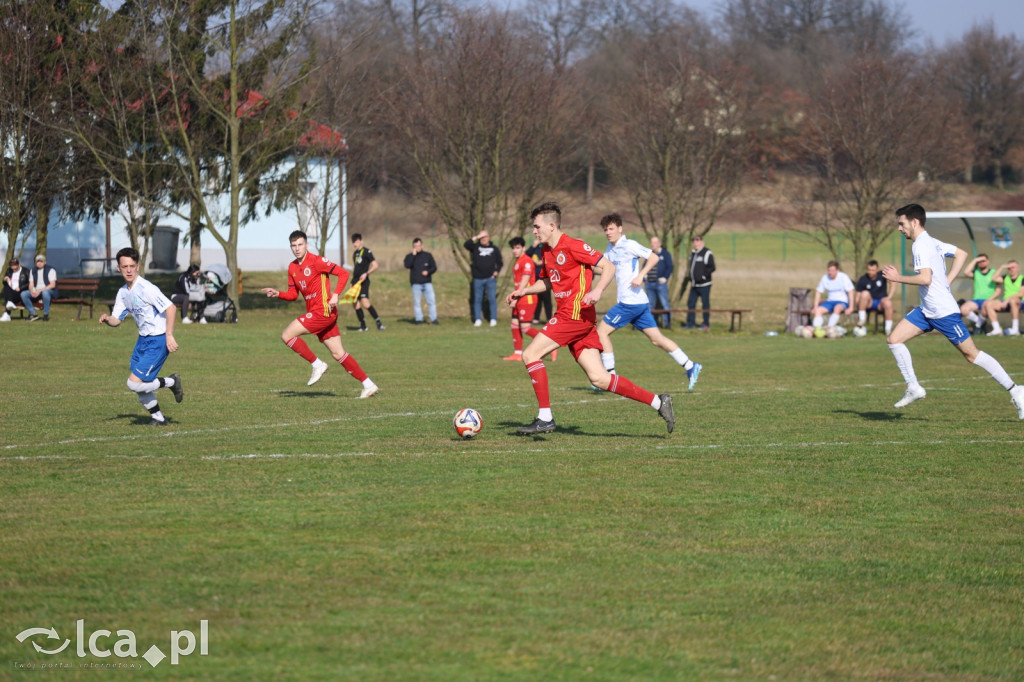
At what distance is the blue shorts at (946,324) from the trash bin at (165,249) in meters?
34.5

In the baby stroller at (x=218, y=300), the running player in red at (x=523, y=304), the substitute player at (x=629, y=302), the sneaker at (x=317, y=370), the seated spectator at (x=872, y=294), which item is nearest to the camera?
the substitute player at (x=629, y=302)

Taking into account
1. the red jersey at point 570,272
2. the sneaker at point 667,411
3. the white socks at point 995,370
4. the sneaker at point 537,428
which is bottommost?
the sneaker at point 537,428

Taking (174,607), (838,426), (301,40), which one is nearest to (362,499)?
(174,607)

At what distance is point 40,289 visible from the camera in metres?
25.6

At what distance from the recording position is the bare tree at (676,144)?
3108 centimetres

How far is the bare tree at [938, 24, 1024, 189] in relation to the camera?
6862cm

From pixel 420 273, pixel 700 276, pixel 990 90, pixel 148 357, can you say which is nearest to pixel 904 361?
pixel 148 357

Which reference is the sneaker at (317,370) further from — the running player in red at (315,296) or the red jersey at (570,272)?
the red jersey at (570,272)

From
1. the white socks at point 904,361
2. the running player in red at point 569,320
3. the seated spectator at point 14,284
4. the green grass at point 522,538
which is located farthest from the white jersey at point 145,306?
the seated spectator at point 14,284

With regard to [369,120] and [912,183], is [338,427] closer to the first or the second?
[369,120]

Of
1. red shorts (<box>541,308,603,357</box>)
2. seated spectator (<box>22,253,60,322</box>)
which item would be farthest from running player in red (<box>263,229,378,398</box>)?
seated spectator (<box>22,253,60,322</box>)

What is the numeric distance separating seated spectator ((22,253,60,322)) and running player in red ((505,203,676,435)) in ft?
61.0

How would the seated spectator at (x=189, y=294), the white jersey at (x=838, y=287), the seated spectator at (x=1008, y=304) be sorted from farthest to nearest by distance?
the seated spectator at (x=189, y=294) → the white jersey at (x=838, y=287) → the seated spectator at (x=1008, y=304)

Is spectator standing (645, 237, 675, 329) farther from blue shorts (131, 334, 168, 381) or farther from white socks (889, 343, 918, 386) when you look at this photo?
blue shorts (131, 334, 168, 381)
